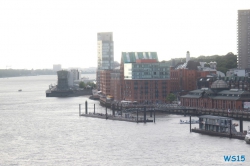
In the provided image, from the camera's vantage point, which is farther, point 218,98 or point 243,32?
point 243,32

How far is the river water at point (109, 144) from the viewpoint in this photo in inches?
2024

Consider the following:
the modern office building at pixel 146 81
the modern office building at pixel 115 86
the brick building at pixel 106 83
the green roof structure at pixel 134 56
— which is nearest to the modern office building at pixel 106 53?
the brick building at pixel 106 83

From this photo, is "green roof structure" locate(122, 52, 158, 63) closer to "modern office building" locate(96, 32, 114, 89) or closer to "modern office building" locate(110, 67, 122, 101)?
"modern office building" locate(110, 67, 122, 101)

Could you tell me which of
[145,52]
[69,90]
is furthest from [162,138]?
[69,90]

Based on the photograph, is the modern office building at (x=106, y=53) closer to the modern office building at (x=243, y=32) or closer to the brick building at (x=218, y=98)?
the modern office building at (x=243, y=32)

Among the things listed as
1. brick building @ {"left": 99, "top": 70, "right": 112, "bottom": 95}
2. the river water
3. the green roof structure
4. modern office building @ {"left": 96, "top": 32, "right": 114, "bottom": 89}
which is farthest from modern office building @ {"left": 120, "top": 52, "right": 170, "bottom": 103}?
modern office building @ {"left": 96, "top": 32, "right": 114, "bottom": 89}

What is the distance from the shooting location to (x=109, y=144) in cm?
5953

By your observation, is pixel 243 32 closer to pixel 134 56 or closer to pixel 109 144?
pixel 134 56

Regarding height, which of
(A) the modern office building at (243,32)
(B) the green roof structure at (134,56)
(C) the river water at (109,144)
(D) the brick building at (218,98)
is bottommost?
(C) the river water at (109,144)

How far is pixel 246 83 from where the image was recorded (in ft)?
318

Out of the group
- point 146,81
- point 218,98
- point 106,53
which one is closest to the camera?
point 218,98

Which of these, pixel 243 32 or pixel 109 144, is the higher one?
pixel 243 32

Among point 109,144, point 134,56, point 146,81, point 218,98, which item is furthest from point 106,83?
point 109,144

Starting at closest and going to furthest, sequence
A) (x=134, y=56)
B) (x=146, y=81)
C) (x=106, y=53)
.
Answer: (x=146, y=81)
(x=134, y=56)
(x=106, y=53)
